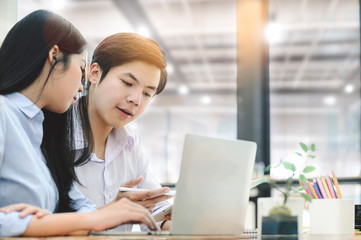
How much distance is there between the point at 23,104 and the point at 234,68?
2373mm

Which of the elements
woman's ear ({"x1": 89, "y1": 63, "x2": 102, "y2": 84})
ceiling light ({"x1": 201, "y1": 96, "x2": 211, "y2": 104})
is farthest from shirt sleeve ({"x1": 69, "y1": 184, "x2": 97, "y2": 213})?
ceiling light ({"x1": 201, "y1": 96, "x2": 211, "y2": 104})

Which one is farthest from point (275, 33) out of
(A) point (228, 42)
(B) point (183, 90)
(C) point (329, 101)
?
(B) point (183, 90)

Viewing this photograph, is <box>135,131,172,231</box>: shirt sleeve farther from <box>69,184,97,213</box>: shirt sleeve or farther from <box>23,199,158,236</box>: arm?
<box>23,199,158,236</box>: arm

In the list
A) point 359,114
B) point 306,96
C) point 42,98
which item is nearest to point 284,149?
point 306,96

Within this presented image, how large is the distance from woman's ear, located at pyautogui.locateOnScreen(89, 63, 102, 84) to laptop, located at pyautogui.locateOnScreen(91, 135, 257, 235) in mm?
837

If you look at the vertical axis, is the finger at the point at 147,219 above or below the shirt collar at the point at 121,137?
below

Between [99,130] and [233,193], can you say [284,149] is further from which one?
[233,193]

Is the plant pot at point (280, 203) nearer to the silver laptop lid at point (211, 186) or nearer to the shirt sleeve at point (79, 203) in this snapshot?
the silver laptop lid at point (211, 186)

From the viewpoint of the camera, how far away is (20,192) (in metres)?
1.05

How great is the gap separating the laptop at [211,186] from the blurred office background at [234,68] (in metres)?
2.08

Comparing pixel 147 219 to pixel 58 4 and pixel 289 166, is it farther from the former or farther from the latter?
pixel 58 4

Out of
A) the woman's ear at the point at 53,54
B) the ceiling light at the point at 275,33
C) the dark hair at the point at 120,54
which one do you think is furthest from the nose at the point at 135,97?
the ceiling light at the point at 275,33

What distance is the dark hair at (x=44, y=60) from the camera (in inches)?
43.0

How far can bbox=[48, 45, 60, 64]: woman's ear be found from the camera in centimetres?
112
